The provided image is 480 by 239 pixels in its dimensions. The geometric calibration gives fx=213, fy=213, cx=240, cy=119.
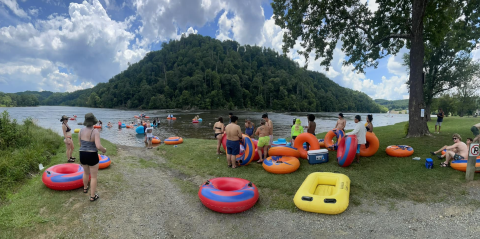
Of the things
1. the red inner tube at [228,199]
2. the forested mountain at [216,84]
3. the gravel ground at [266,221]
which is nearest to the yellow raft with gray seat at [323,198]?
the gravel ground at [266,221]

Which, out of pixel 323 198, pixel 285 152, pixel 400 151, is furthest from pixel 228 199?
pixel 400 151

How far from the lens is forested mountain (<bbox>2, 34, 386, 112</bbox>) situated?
95062mm

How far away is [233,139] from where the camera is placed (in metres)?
6.98

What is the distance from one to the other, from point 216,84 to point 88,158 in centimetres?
9643

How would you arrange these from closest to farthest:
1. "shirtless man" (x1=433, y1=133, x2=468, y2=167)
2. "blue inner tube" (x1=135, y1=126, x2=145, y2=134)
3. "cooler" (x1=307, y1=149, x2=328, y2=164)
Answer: "shirtless man" (x1=433, y1=133, x2=468, y2=167) → "cooler" (x1=307, y1=149, x2=328, y2=164) → "blue inner tube" (x1=135, y1=126, x2=145, y2=134)

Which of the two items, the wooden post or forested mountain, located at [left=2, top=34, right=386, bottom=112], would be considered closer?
the wooden post

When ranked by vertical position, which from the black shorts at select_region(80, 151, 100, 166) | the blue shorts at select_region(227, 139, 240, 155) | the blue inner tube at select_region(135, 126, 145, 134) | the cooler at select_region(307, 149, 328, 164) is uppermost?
the black shorts at select_region(80, 151, 100, 166)

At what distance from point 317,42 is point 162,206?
1137cm

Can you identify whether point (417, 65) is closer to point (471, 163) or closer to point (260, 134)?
point (471, 163)

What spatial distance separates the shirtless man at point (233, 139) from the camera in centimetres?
681

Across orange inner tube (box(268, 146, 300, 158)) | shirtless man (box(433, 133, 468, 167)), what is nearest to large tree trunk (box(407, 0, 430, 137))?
shirtless man (box(433, 133, 468, 167))

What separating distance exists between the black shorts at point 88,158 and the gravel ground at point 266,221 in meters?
0.94

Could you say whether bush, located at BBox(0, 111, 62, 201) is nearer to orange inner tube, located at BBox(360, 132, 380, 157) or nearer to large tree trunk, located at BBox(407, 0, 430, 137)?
orange inner tube, located at BBox(360, 132, 380, 157)

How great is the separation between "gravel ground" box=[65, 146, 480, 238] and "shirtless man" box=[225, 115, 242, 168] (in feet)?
7.75
